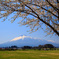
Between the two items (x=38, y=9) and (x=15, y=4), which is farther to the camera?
(x=38, y=9)

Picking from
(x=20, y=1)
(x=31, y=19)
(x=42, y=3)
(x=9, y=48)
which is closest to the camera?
(x=20, y=1)

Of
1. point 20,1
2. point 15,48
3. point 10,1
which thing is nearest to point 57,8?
point 20,1

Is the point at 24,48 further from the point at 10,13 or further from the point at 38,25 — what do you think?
the point at 10,13

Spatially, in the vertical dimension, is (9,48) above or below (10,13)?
below

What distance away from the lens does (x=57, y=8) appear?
48.4 ft

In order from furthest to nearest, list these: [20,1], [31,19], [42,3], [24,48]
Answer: [24,48], [31,19], [42,3], [20,1]

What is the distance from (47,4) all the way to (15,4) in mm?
3978

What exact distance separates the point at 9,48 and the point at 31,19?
11690 mm

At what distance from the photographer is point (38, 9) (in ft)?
52.7

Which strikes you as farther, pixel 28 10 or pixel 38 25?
pixel 38 25

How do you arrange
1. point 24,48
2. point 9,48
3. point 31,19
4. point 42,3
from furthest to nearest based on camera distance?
point 24,48
point 9,48
point 31,19
point 42,3

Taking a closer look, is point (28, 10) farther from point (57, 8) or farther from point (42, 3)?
point (57, 8)

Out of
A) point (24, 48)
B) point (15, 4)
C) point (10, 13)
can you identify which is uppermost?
point (15, 4)

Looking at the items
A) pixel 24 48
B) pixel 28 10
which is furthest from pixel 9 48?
pixel 28 10
